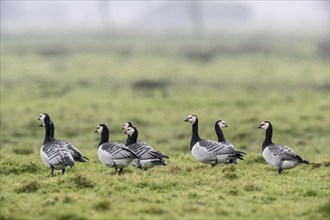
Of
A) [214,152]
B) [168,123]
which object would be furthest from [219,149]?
[168,123]

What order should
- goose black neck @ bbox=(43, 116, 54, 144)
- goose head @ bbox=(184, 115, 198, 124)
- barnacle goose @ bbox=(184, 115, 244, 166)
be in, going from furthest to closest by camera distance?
goose head @ bbox=(184, 115, 198, 124), goose black neck @ bbox=(43, 116, 54, 144), barnacle goose @ bbox=(184, 115, 244, 166)

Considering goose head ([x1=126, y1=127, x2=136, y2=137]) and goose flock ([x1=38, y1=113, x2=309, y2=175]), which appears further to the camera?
goose head ([x1=126, y1=127, x2=136, y2=137])

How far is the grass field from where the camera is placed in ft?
47.2

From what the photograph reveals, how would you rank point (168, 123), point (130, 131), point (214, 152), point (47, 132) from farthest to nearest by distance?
1. point (168, 123)
2. point (130, 131)
3. point (47, 132)
4. point (214, 152)

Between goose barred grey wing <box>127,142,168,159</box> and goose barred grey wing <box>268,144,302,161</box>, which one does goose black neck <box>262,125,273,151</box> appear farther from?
goose barred grey wing <box>127,142,168,159</box>

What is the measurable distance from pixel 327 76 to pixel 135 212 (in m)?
48.6

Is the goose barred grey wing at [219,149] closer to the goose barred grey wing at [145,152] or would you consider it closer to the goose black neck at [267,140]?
the goose black neck at [267,140]

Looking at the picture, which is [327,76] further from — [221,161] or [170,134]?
[221,161]

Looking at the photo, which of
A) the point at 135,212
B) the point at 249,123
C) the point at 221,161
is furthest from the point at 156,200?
the point at 249,123

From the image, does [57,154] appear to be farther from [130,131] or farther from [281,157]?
[281,157]

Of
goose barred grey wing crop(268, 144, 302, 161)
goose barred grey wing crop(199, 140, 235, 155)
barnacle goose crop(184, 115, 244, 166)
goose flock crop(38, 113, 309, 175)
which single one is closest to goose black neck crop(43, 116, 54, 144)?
goose flock crop(38, 113, 309, 175)

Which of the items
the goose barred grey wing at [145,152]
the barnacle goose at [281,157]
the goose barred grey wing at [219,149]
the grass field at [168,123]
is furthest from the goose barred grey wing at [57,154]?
the barnacle goose at [281,157]

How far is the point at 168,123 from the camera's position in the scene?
3528 centimetres

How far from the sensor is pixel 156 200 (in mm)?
14727
